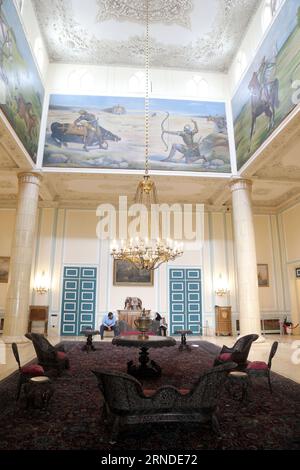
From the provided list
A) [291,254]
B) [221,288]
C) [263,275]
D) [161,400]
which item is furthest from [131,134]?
[161,400]

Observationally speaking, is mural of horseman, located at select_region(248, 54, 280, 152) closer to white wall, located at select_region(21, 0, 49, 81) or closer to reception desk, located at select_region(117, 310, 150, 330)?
white wall, located at select_region(21, 0, 49, 81)

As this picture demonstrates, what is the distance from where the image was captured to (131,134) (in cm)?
1180

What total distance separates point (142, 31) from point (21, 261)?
9.46 meters

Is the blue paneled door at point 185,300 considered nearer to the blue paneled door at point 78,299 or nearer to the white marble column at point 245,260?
the blue paneled door at point 78,299

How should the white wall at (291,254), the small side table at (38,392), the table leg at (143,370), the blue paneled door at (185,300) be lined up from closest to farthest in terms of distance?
the small side table at (38,392), the table leg at (143,370), the blue paneled door at (185,300), the white wall at (291,254)

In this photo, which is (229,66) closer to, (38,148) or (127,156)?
(127,156)

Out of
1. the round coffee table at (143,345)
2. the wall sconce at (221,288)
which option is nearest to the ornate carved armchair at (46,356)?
the round coffee table at (143,345)

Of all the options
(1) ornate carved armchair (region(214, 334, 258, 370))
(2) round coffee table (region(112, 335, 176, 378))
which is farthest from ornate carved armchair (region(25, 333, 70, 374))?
(1) ornate carved armchair (region(214, 334, 258, 370))

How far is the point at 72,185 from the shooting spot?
1350cm

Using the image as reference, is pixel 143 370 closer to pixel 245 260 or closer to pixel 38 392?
pixel 38 392

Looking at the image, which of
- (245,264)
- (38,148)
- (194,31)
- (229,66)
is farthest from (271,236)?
(38,148)

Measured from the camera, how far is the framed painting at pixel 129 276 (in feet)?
47.3

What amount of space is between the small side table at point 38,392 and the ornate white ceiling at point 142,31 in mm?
11629
